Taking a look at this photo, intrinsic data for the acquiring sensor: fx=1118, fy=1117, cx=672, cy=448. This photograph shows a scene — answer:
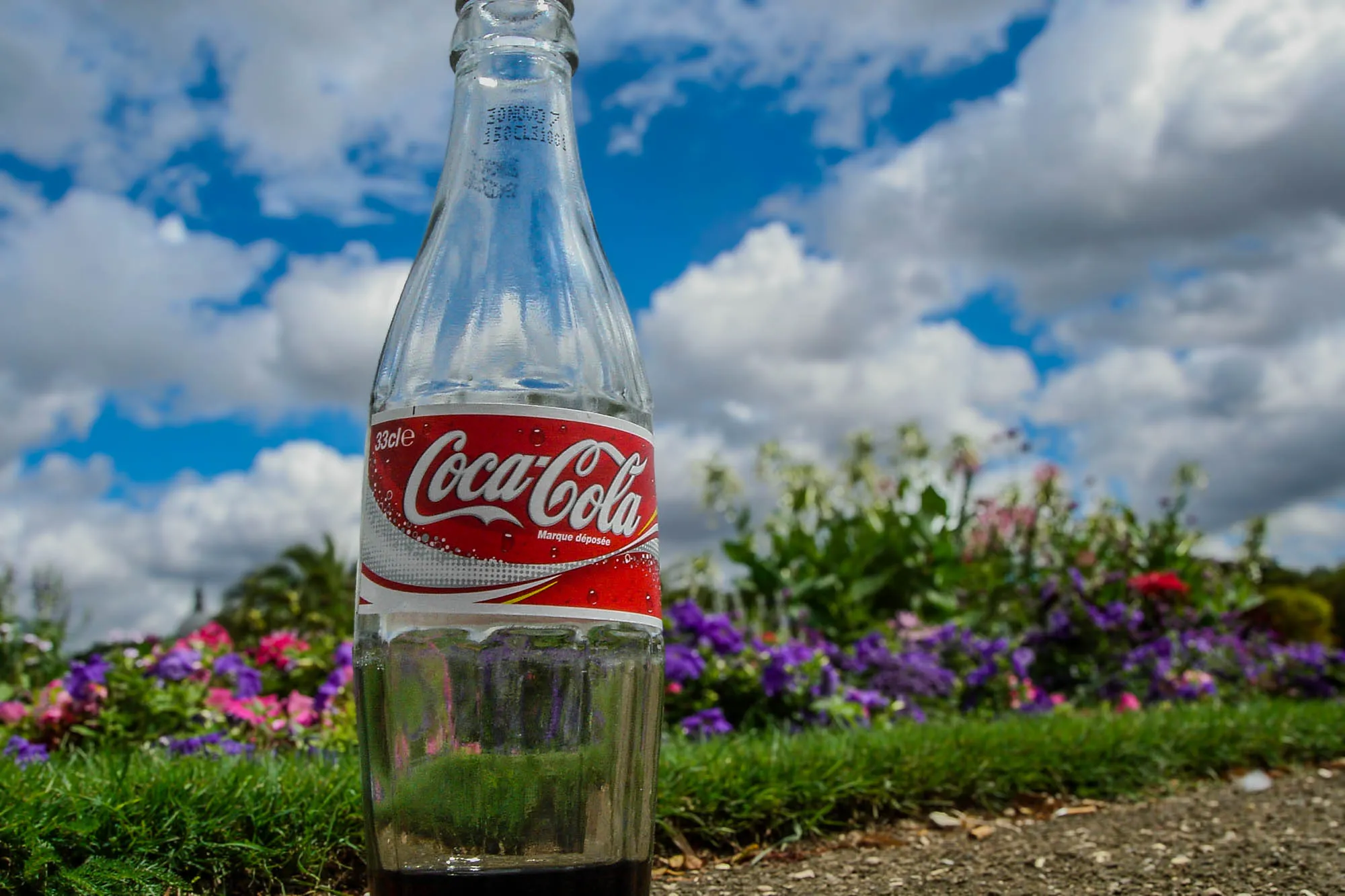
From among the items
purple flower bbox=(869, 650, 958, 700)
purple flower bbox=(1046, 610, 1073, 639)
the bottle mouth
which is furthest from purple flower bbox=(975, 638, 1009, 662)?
the bottle mouth

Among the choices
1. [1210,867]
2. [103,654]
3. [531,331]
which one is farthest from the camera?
[103,654]

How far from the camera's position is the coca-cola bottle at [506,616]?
200 centimetres

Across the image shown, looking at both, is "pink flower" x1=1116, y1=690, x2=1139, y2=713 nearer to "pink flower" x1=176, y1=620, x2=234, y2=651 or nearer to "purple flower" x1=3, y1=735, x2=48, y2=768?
"pink flower" x1=176, y1=620, x2=234, y2=651

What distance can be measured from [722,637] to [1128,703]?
289 centimetres

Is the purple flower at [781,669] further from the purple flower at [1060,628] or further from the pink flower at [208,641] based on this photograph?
the purple flower at [1060,628]

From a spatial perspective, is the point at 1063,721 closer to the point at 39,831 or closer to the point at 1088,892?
the point at 1088,892

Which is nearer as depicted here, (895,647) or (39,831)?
(39,831)

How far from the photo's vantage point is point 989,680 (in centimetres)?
645

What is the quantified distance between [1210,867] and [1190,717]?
256 cm

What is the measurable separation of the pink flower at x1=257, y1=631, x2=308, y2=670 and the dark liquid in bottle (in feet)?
10.7

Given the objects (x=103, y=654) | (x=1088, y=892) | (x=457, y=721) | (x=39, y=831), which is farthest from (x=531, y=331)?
(x=103, y=654)

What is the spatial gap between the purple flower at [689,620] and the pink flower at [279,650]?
181 cm

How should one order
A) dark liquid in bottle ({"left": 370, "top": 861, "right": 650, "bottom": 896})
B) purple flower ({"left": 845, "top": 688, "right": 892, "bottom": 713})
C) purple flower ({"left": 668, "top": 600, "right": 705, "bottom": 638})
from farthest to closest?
purple flower ({"left": 668, "top": 600, "right": 705, "bottom": 638}) → purple flower ({"left": 845, "top": 688, "right": 892, "bottom": 713}) → dark liquid in bottle ({"left": 370, "top": 861, "right": 650, "bottom": 896})

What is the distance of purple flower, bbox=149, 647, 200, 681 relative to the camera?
449 centimetres
